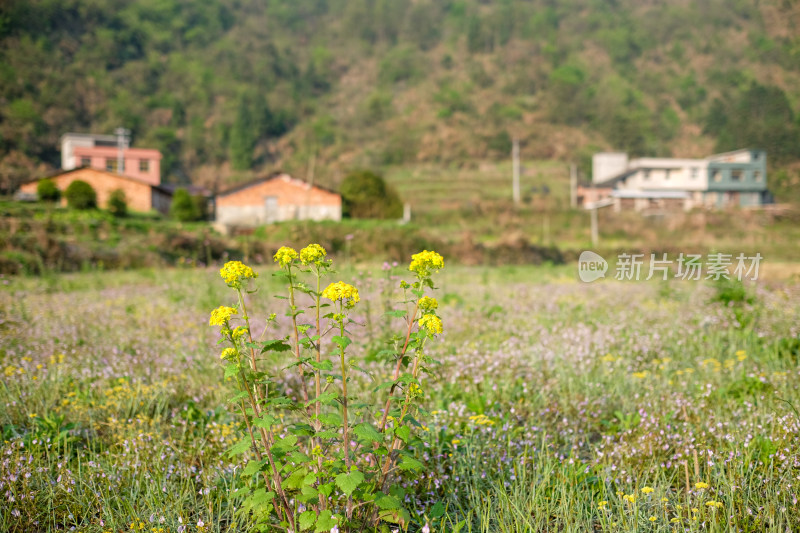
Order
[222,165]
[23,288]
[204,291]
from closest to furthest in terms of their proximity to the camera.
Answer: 1. [204,291]
2. [23,288]
3. [222,165]

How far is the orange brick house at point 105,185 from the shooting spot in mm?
38625

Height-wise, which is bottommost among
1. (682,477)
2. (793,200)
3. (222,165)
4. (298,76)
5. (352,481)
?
(682,477)

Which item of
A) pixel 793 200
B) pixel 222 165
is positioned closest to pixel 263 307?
pixel 793 200

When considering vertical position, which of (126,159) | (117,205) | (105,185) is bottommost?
(117,205)

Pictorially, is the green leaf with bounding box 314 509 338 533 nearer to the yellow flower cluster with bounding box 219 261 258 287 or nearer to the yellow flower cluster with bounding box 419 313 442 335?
the yellow flower cluster with bounding box 419 313 442 335

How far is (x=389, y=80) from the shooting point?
4796 inches

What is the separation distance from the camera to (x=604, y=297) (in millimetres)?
8883

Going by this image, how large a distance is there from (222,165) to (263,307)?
85.7 meters

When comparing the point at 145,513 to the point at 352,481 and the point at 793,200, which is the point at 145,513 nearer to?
the point at 352,481

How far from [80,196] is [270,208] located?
12.5m

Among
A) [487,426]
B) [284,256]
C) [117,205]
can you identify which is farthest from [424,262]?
[117,205]

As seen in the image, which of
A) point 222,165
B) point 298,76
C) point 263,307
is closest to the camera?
point 263,307

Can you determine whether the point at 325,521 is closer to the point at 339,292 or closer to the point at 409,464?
the point at 409,464

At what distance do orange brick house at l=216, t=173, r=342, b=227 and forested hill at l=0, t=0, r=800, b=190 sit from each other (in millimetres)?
18456
